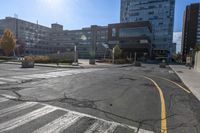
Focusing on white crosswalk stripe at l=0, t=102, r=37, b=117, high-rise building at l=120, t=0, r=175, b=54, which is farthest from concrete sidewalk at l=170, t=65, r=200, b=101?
high-rise building at l=120, t=0, r=175, b=54

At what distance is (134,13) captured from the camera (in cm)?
12244

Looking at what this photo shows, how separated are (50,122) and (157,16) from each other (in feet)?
413

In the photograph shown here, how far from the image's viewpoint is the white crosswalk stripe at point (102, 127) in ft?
14.1

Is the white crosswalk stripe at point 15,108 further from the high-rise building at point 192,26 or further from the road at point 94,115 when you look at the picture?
the high-rise building at point 192,26

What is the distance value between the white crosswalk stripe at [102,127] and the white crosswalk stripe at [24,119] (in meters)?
1.74

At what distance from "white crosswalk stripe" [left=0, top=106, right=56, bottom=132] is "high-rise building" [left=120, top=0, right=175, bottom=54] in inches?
4712

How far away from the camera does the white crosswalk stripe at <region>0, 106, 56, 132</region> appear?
14.4 ft

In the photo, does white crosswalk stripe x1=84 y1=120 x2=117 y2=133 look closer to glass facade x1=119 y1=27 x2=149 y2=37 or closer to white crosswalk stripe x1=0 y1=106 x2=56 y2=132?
white crosswalk stripe x1=0 y1=106 x2=56 y2=132

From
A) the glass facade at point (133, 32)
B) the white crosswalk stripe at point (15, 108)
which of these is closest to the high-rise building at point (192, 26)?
the glass facade at point (133, 32)

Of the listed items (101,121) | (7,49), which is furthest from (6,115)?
(7,49)

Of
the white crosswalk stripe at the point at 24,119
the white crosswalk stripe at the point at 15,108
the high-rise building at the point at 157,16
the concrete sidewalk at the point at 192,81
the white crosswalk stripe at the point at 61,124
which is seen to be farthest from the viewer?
the high-rise building at the point at 157,16

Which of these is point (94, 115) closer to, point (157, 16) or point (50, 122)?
point (50, 122)

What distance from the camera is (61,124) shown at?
464cm

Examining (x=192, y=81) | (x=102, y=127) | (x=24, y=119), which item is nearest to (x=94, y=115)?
(x=102, y=127)
